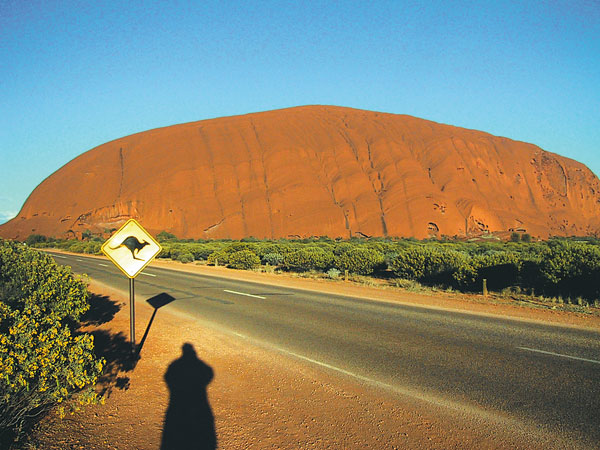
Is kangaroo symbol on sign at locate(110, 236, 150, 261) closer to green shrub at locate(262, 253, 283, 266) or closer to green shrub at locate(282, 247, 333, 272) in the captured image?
green shrub at locate(282, 247, 333, 272)

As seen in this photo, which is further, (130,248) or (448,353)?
(448,353)

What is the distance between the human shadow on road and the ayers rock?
184 ft

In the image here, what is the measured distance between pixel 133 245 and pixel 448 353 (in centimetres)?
546

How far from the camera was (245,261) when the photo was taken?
25.6m

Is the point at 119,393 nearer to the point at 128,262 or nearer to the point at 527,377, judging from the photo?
the point at 128,262

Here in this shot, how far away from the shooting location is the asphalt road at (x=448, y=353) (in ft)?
14.7

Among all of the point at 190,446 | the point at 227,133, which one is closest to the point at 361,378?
the point at 190,446

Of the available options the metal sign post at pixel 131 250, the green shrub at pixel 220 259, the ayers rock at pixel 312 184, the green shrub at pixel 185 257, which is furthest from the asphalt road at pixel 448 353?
the ayers rock at pixel 312 184

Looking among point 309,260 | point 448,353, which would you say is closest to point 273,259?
point 309,260

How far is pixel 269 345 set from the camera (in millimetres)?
7098

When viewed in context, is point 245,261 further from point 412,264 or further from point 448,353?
point 448,353

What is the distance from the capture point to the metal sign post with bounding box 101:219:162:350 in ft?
19.0

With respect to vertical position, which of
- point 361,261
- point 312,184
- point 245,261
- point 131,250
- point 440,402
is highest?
point 312,184

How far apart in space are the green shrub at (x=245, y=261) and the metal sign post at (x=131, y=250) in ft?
63.0
